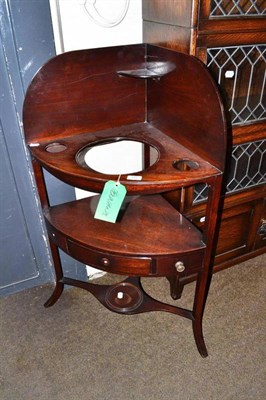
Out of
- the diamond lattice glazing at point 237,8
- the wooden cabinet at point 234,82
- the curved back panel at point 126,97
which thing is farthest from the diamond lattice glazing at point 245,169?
the diamond lattice glazing at point 237,8

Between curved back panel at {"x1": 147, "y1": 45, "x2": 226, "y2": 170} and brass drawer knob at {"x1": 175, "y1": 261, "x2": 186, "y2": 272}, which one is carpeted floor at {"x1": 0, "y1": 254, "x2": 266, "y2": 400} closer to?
brass drawer knob at {"x1": 175, "y1": 261, "x2": 186, "y2": 272}

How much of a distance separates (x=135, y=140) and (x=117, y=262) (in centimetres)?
43

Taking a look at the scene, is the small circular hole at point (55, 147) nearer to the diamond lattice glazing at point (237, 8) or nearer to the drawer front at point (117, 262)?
the drawer front at point (117, 262)

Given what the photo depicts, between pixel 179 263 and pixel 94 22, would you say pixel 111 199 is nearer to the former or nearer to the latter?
pixel 179 263

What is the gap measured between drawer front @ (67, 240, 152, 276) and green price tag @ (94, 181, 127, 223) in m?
0.16

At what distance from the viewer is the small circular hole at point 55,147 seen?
1.07m

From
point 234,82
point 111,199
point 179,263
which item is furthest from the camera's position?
point 234,82

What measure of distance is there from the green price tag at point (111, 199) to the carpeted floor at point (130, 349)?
68cm

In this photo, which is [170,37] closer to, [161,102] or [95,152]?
[161,102]

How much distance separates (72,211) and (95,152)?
0.28m

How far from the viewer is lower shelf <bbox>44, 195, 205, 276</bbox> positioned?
3.42 ft

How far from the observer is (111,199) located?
36.3 inches

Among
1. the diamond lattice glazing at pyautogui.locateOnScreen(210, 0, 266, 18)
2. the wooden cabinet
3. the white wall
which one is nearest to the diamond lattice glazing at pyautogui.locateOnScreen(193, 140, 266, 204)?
the wooden cabinet

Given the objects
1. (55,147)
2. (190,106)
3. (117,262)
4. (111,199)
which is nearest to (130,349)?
(117,262)
